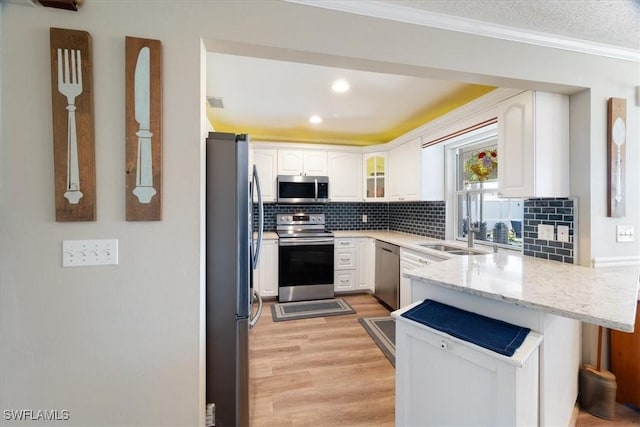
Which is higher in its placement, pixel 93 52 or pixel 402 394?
pixel 93 52

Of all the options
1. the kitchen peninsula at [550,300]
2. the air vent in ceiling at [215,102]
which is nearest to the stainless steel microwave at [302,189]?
the air vent in ceiling at [215,102]

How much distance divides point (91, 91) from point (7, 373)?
127cm

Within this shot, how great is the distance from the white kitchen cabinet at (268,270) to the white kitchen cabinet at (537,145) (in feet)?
8.90

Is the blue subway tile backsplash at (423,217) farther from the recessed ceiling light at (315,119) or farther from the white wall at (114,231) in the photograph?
the white wall at (114,231)

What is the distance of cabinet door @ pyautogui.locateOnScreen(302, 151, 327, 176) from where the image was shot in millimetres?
3986

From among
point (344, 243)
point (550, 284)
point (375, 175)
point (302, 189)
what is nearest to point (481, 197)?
point (375, 175)

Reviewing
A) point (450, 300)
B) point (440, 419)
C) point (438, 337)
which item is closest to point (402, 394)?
point (440, 419)

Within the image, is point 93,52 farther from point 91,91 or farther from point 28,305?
point 28,305

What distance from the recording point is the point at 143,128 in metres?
1.22

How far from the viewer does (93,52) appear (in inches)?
46.7

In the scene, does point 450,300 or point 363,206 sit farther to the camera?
point 363,206

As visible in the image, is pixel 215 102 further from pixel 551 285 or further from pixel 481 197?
pixel 551 285

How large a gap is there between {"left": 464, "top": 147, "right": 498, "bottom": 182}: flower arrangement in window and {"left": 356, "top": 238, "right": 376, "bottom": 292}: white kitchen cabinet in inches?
62.3

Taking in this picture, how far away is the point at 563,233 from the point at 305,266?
8.75ft
